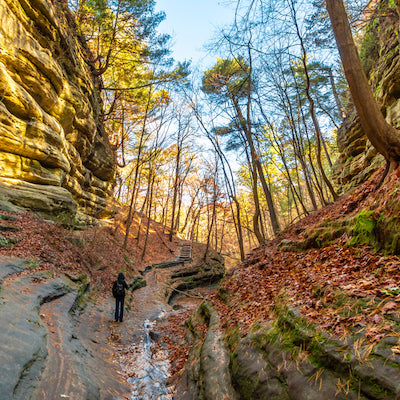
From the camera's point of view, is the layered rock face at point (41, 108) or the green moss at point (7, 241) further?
the layered rock face at point (41, 108)

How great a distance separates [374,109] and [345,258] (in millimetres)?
3316

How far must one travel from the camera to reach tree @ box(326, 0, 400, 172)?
16.1ft

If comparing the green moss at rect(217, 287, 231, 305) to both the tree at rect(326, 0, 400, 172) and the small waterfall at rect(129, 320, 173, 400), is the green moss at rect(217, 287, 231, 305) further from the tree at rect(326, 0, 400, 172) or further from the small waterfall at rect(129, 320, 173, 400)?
the tree at rect(326, 0, 400, 172)

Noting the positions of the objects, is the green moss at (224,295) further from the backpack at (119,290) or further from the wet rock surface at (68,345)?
the backpack at (119,290)

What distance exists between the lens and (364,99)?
16.2ft

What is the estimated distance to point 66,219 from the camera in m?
11.6

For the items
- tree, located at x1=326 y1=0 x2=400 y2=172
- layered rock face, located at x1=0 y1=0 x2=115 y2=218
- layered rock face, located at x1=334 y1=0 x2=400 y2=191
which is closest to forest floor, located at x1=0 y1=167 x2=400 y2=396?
tree, located at x1=326 y1=0 x2=400 y2=172

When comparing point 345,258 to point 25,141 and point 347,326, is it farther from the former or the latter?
point 25,141

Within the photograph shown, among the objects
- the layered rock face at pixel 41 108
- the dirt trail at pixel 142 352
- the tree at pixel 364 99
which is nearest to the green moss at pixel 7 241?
the layered rock face at pixel 41 108

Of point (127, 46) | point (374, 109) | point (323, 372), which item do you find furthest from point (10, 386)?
point (127, 46)

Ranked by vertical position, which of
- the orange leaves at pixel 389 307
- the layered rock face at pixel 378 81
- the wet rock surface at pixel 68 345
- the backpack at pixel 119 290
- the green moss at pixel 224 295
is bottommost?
the wet rock surface at pixel 68 345

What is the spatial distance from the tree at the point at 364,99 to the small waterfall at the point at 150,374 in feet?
23.7

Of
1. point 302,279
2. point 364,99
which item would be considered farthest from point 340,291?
point 364,99

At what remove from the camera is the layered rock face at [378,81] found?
934 centimetres
